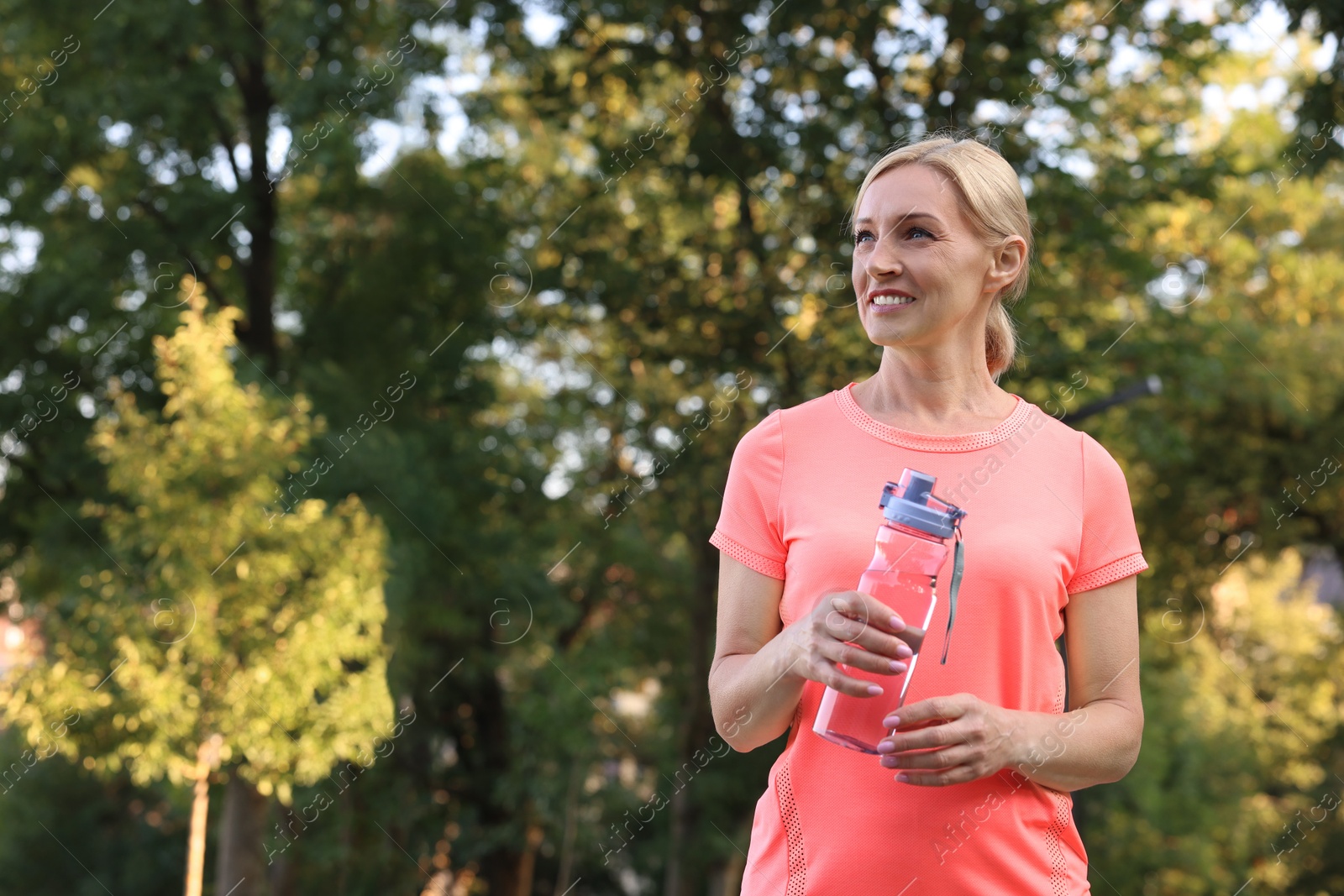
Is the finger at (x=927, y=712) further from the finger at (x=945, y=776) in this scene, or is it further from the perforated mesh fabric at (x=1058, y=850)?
the perforated mesh fabric at (x=1058, y=850)

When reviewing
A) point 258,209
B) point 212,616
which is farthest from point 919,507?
point 258,209

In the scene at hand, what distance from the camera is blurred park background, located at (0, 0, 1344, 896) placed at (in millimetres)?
10281

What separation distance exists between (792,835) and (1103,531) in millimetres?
613

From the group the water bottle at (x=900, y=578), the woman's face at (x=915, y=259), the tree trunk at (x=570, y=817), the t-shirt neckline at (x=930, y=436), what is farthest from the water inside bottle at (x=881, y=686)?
the tree trunk at (x=570, y=817)

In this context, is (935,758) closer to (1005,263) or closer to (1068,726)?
(1068,726)

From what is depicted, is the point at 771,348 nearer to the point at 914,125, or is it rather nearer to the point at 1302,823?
the point at 914,125

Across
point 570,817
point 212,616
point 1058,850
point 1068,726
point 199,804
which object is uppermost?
point 1068,726

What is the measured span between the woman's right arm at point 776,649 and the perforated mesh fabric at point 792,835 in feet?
0.22

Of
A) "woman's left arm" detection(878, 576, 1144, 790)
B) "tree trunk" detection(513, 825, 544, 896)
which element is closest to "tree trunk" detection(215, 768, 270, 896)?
"tree trunk" detection(513, 825, 544, 896)

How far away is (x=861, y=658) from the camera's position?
157 centimetres

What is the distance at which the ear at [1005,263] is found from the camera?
1.95 m

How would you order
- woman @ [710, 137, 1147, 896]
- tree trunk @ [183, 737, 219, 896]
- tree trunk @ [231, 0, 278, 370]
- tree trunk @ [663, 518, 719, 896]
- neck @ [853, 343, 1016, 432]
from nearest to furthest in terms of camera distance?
1. woman @ [710, 137, 1147, 896]
2. neck @ [853, 343, 1016, 432]
3. tree trunk @ [183, 737, 219, 896]
4. tree trunk @ [663, 518, 719, 896]
5. tree trunk @ [231, 0, 278, 370]

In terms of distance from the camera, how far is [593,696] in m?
15.9

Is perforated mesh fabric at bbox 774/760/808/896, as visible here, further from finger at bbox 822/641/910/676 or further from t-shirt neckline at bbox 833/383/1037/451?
t-shirt neckline at bbox 833/383/1037/451
